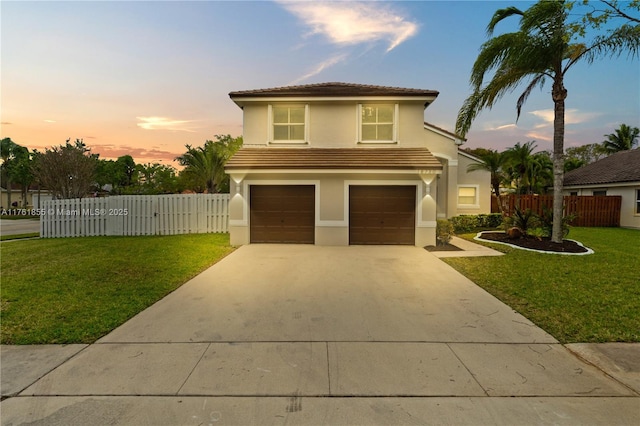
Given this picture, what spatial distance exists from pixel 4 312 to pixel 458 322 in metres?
7.37

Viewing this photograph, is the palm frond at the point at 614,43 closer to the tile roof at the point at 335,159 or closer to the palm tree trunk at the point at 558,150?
the palm tree trunk at the point at 558,150

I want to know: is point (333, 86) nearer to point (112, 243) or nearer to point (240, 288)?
point (240, 288)

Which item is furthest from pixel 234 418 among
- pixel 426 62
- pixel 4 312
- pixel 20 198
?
pixel 20 198

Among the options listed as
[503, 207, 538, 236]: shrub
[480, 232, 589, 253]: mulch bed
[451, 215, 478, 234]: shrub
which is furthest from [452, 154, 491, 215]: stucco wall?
[480, 232, 589, 253]: mulch bed

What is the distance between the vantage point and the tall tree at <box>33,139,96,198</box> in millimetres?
20859

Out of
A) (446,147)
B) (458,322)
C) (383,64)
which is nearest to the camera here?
(458,322)

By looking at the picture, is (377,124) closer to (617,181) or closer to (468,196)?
(468,196)

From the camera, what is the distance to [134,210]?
15.3 meters

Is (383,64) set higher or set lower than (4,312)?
higher

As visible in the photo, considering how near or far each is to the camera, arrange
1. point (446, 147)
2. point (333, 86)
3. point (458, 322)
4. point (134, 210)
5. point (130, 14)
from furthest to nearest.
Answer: point (446, 147) → point (134, 210) → point (333, 86) → point (130, 14) → point (458, 322)

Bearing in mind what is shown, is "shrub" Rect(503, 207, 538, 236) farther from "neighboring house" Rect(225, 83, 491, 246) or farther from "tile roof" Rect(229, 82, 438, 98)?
"tile roof" Rect(229, 82, 438, 98)

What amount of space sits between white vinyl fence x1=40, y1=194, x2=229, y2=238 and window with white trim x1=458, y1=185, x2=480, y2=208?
14.3 meters

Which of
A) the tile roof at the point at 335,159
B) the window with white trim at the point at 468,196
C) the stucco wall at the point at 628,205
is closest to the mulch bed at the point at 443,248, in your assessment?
the tile roof at the point at 335,159

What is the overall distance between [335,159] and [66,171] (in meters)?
19.5
